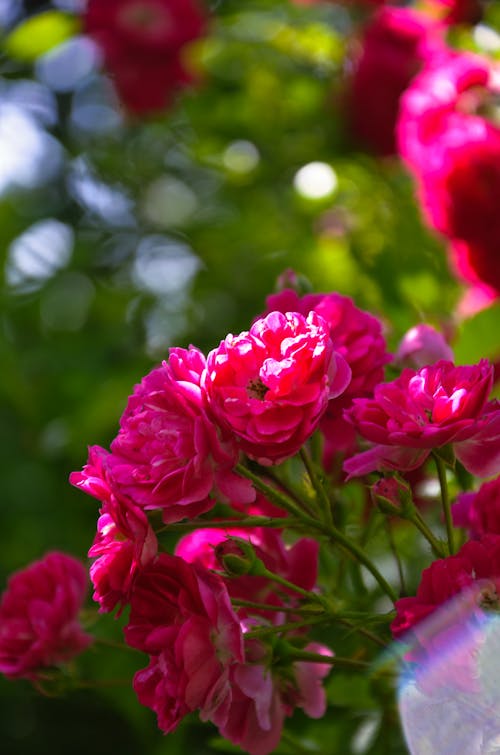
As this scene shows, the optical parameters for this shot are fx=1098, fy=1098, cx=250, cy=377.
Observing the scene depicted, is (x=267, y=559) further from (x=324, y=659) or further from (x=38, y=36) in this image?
(x=38, y=36)

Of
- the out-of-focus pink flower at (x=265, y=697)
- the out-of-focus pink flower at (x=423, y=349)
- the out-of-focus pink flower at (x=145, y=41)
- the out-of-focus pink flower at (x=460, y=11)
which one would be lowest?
the out-of-focus pink flower at (x=145, y=41)

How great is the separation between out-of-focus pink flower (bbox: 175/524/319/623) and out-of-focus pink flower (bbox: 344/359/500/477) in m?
0.11

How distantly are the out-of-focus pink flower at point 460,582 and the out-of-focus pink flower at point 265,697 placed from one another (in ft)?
0.30

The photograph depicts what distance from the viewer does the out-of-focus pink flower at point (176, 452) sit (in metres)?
0.52

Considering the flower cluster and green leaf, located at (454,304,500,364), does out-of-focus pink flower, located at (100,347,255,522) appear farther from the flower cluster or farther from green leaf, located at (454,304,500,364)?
green leaf, located at (454,304,500,364)

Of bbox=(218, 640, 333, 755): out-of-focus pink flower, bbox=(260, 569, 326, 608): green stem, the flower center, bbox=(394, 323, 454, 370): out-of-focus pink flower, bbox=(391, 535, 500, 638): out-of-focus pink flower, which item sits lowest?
bbox=(218, 640, 333, 755): out-of-focus pink flower

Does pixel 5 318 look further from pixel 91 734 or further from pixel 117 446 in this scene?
pixel 117 446

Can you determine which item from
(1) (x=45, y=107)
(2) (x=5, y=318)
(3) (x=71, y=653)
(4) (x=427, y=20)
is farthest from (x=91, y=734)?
(1) (x=45, y=107)

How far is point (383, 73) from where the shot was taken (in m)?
1.57

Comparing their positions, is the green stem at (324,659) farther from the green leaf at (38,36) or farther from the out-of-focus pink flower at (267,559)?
the green leaf at (38,36)

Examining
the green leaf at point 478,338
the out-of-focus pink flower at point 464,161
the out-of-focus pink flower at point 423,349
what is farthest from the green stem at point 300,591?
the out-of-focus pink flower at point 464,161

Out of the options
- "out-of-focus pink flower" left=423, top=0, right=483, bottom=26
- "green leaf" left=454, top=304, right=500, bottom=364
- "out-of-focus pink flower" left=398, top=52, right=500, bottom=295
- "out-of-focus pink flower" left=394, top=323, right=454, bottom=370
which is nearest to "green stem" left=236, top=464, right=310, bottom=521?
"out-of-focus pink flower" left=394, top=323, right=454, bottom=370

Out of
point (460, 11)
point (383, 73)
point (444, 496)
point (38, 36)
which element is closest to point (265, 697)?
point (444, 496)

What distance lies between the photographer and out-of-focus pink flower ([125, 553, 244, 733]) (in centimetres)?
52
